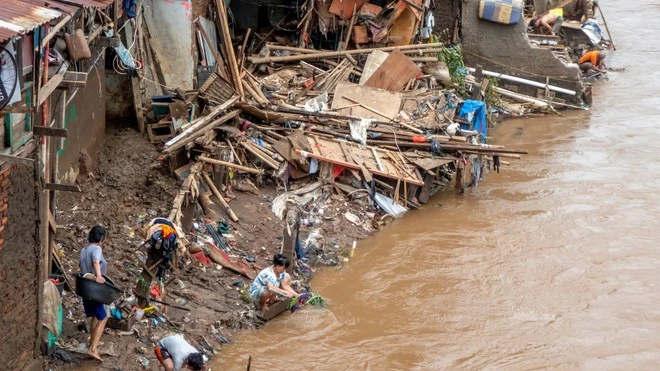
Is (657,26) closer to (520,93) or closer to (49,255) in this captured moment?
(520,93)

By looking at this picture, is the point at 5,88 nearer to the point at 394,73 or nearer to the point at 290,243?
the point at 290,243

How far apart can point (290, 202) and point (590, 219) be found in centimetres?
485

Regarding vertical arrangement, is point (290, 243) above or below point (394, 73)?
below

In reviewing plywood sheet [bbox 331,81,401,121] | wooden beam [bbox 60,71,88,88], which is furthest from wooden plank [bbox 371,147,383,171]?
wooden beam [bbox 60,71,88,88]

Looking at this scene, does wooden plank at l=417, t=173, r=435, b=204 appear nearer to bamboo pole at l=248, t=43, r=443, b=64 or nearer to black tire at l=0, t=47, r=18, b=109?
bamboo pole at l=248, t=43, r=443, b=64

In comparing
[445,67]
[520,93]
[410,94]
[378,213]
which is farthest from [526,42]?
[378,213]

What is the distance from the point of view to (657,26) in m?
30.4

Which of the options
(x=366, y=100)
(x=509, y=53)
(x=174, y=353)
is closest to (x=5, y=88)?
(x=174, y=353)

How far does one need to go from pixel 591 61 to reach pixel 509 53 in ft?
13.3

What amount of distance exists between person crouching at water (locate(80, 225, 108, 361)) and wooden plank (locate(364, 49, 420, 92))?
892cm

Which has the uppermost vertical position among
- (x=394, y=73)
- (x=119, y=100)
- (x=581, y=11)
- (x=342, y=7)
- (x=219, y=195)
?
(x=342, y=7)

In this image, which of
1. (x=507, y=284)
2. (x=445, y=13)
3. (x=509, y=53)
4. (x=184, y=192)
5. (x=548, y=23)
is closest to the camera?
(x=184, y=192)

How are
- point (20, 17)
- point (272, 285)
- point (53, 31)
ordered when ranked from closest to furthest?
point (20, 17) → point (53, 31) → point (272, 285)

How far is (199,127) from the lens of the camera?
13141mm
